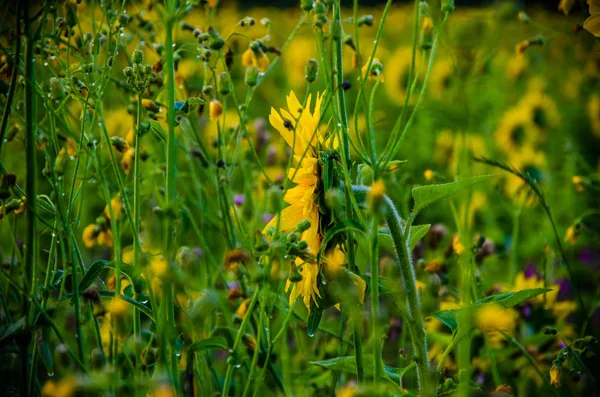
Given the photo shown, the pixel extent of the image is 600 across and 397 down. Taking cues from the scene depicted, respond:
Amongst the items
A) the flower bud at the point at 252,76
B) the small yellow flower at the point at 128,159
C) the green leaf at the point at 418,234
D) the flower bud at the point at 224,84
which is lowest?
the green leaf at the point at 418,234

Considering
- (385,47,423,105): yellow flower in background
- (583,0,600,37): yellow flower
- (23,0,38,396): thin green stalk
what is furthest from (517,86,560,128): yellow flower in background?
(23,0,38,396): thin green stalk

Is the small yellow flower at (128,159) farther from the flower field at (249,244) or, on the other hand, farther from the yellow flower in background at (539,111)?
the yellow flower in background at (539,111)

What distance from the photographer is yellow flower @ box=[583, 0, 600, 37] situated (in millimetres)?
854

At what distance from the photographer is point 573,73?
11.7 feet

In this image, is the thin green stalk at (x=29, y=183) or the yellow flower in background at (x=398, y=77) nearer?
the thin green stalk at (x=29, y=183)

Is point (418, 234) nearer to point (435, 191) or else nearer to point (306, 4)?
point (435, 191)

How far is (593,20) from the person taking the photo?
0.86 meters

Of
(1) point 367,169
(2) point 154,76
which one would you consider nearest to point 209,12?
(2) point 154,76

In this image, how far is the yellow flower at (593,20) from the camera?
2.80 ft

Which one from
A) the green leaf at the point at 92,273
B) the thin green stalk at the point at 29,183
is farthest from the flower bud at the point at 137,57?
the green leaf at the point at 92,273

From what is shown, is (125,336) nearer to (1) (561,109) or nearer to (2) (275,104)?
(2) (275,104)

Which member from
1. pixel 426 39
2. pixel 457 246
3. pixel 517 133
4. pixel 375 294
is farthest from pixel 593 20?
pixel 517 133

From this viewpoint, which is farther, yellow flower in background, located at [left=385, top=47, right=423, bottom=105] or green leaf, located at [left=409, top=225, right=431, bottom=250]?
yellow flower in background, located at [left=385, top=47, right=423, bottom=105]

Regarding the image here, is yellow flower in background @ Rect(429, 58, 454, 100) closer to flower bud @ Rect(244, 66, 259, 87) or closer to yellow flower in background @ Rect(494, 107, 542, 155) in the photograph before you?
yellow flower in background @ Rect(494, 107, 542, 155)
